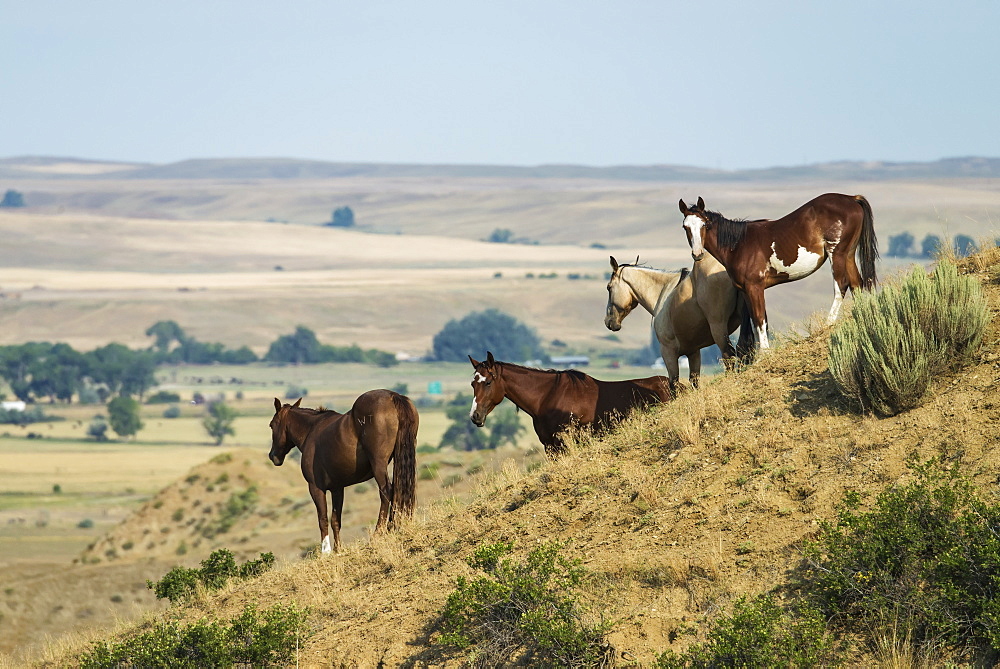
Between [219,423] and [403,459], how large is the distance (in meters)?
114

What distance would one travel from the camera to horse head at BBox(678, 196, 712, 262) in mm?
16469

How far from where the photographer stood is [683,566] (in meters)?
11.8

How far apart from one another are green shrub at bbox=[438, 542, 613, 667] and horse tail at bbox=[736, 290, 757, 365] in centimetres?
573

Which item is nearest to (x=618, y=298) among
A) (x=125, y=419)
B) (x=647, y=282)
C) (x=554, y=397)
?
(x=647, y=282)

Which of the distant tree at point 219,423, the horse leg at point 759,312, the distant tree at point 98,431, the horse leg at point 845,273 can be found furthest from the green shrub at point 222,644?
the distant tree at point 98,431

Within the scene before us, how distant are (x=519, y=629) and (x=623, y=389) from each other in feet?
21.0

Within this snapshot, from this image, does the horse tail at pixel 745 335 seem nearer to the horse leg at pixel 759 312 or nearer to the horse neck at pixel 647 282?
the horse leg at pixel 759 312

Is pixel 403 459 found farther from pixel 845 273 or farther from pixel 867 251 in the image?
pixel 867 251

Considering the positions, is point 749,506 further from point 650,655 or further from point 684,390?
point 684,390

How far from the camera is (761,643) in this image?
33.1 ft

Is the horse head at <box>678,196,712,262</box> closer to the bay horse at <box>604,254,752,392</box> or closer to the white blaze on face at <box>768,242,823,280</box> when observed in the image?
the bay horse at <box>604,254,752,392</box>

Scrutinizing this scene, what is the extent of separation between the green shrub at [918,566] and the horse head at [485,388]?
244 inches

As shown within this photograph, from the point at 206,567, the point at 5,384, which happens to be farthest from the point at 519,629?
the point at 5,384

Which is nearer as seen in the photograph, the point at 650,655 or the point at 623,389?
the point at 650,655
